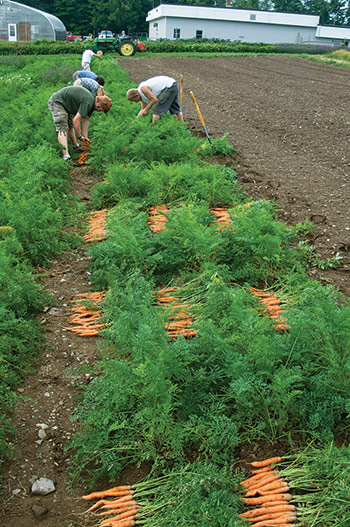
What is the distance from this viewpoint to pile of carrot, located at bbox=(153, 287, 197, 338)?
3854 mm

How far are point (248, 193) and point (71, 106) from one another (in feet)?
12.3

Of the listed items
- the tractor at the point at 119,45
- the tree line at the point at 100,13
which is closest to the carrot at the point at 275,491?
the tractor at the point at 119,45

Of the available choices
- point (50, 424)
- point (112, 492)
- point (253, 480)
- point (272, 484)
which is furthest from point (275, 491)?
point (50, 424)

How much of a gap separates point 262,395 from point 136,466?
2.94 feet

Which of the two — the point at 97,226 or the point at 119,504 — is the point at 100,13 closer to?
the point at 97,226

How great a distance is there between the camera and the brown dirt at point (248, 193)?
2.93m

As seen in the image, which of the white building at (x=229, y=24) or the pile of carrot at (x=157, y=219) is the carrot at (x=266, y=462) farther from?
the white building at (x=229, y=24)

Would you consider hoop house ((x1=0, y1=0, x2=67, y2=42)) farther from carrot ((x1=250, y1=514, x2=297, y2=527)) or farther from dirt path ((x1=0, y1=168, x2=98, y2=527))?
carrot ((x1=250, y1=514, x2=297, y2=527))

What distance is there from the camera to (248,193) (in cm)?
732

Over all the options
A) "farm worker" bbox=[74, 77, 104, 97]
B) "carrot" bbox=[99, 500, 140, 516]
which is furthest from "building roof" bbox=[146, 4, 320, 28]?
"carrot" bbox=[99, 500, 140, 516]

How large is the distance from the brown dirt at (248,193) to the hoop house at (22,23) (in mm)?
30491

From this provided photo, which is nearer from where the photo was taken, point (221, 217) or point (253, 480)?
point (253, 480)

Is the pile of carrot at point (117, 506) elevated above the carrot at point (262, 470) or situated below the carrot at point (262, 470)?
below

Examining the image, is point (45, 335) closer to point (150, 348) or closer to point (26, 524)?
point (150, 348)
